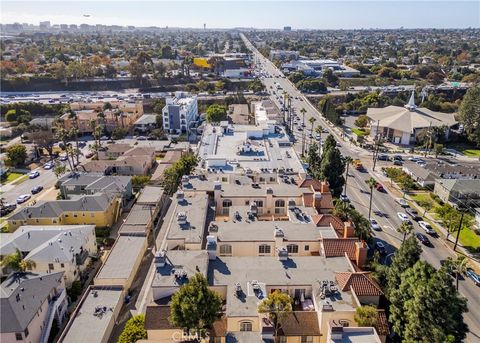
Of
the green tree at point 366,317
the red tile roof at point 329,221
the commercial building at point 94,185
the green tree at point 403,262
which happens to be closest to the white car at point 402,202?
the red tile roof at point 329,221

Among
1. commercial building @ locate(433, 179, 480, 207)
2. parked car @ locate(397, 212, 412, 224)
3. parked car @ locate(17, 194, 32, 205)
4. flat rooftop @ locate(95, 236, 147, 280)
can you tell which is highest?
commercial building @ locate(433, 179, 480, 207)

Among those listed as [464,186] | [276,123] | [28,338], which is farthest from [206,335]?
[276,123]

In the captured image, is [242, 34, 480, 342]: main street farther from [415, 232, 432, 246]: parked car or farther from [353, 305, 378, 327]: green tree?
[353, 305, 378, 327]: green tree

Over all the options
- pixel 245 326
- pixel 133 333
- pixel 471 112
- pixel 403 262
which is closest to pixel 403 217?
pixel 403 262

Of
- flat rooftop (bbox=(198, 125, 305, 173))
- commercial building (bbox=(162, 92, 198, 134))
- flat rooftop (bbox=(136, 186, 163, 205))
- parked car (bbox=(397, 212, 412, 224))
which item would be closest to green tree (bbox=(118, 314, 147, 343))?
flat rooftop (bbox=(136, 186, 163, 205))

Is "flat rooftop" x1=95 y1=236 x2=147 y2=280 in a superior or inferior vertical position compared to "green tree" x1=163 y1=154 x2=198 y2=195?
inferior

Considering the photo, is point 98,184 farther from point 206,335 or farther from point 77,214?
point 206,335

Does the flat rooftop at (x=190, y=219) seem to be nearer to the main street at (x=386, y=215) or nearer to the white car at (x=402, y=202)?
the main street at (x=386, y=215)
